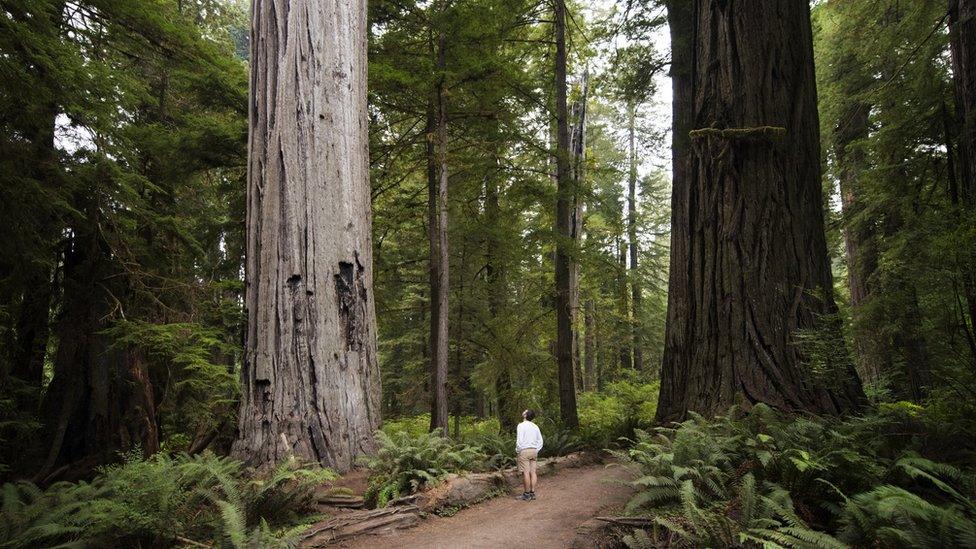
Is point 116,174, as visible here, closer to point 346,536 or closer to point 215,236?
point 215,236

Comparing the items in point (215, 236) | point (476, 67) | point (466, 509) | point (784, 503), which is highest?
point (476, 67)

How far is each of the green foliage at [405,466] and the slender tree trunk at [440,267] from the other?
132 inches

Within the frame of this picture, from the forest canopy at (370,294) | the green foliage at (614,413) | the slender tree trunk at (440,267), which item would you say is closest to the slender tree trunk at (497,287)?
the slender tree trunk at (440,267)

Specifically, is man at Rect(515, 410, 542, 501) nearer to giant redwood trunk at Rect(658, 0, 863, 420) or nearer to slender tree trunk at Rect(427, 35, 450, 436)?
giant redwood trunk at Rect(658, 0, 863, 420)

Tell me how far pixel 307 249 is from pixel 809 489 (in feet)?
16.4

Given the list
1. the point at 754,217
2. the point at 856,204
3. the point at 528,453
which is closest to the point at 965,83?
the point at 754,217

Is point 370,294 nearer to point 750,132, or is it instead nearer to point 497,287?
point 750,132

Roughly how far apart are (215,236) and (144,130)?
8.02 feet

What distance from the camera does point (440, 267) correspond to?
9.30m

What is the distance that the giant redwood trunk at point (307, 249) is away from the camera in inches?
197

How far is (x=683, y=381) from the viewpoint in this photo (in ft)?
20.7

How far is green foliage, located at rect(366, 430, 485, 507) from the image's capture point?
473cm

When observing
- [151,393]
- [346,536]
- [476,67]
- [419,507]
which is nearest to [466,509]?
[419,507]

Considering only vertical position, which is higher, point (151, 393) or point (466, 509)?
point (151, 393)
